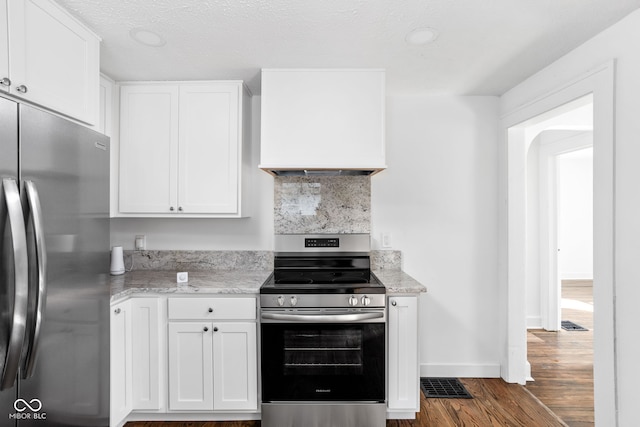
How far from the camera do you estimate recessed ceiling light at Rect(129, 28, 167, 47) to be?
72.5 inches

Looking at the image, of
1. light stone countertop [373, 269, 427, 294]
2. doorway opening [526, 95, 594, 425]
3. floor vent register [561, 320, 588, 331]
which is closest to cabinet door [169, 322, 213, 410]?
light stone countertop [373, 269, 427, 294]

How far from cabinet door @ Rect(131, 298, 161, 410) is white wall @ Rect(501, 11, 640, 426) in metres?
2.56

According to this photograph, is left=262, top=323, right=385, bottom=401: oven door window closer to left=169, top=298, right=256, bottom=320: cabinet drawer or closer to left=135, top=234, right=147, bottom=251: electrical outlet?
left=169, top=298, right=256, bottom=320: cabinet drawer

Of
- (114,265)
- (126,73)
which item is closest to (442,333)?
(114,265)

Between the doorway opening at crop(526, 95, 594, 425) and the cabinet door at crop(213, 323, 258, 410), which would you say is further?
the doorway opening at crop(526, 95, 594, 425)

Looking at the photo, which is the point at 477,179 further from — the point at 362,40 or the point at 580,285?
the point at 580,285

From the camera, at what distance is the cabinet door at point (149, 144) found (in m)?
2.51

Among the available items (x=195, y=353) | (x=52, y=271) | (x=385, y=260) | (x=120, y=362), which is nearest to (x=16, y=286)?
(x=52, y=271)

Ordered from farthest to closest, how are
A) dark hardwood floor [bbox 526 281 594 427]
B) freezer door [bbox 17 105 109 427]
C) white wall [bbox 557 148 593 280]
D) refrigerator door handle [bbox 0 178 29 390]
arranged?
white wall [bbox 557 148 593 280], dark hardwood floor [bbox 526 281 594 427], freezer door [bbox 17 105 109 427], refrigerator door handle [bbox 0 178 29 390]

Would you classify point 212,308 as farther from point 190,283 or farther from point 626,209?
point 626,209

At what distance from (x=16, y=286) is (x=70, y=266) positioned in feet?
1.05

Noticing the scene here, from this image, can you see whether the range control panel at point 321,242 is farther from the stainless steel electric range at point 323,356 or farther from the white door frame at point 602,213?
the white door frame at point 602,213

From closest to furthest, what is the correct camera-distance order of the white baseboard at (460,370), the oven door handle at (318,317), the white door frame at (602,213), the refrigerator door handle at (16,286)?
the refrigerator door handle at (16,286)
the white door frame at (602,213)
the oven door handle at (318,317)
the white baseboard at (460,370)

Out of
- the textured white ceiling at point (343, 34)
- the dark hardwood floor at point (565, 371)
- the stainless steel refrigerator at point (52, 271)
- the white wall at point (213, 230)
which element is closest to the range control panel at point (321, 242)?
the white wall at point (213, 230)
